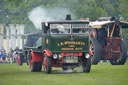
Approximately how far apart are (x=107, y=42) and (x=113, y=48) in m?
0.47

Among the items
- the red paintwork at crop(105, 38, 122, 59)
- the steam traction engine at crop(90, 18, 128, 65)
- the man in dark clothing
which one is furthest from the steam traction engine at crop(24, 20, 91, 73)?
the man in dark clothing

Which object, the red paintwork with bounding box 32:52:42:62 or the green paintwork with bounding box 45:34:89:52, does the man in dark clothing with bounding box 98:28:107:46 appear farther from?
the green paintwork with bounding box 45:34:89:52

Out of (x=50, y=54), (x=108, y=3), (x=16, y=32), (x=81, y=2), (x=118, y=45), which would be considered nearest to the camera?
(x=50, y=54)

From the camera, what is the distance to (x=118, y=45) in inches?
1224

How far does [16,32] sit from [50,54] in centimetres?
2504

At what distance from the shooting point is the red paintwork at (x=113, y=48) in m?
30.9

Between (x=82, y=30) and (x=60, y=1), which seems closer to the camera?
(x=82, y=30)

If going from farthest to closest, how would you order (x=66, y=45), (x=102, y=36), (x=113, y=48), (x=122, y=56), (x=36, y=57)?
(x=102, y=36) < (x=122, y=56) < (x=113, y=48) < (x=36, y=57) < (x=66, y=45)

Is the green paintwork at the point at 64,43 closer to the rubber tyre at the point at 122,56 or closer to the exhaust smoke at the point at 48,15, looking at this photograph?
the rubber tyre at the point at 122,56

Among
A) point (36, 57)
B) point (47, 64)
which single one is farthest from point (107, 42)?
point (47, 64)

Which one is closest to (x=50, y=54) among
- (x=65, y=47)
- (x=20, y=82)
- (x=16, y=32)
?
(x=65, y=47)

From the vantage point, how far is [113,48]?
1220 inches

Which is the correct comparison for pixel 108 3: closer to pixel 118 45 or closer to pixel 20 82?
pixel 118 45

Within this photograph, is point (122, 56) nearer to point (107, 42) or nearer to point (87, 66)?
point (107, 42)
